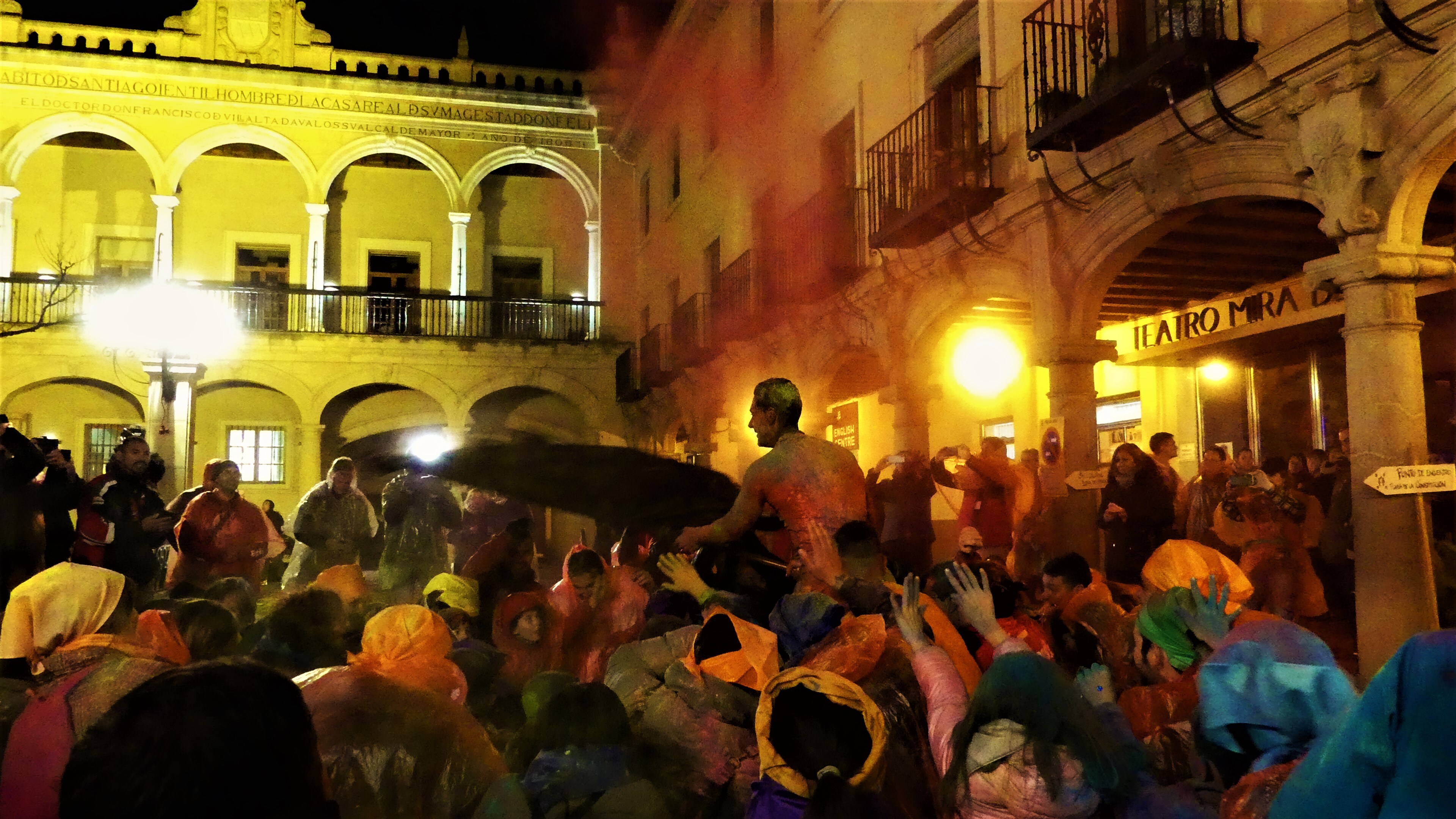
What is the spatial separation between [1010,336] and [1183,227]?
418 cm

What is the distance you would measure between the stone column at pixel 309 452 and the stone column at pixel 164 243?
4.00m

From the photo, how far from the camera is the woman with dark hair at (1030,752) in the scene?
6.98 feet

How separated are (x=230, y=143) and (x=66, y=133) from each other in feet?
9.50

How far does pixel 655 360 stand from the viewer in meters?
19.7

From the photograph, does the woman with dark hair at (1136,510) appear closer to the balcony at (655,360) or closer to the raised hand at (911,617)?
the raised hand at (911,617)

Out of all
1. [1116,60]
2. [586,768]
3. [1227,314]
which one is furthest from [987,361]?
[586,768]

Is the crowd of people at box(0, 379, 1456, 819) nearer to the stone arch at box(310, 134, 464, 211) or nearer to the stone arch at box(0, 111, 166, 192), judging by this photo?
the stone arch at box(310, 134, 464, 211)

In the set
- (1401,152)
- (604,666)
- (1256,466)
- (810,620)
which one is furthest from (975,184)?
(810,620)

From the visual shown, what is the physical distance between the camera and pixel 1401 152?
19.2 ft

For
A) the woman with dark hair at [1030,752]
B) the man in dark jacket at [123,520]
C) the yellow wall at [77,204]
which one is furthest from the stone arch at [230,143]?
the woman with dark hair at [1030,752]

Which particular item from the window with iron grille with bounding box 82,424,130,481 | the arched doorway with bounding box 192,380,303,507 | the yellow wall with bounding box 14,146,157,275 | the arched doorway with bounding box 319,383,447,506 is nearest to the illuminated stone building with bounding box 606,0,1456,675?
the arched doorway with bounding box 319,383,447,506

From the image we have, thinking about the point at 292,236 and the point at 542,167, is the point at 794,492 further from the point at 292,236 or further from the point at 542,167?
the point at 292,236

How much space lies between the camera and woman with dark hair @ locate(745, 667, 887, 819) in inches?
90.8

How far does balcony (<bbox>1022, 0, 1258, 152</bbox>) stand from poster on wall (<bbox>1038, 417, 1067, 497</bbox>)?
220 cm
